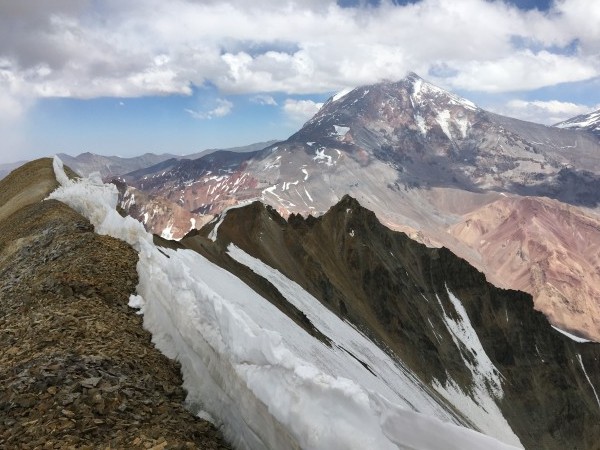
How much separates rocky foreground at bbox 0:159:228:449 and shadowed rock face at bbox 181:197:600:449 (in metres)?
45.3

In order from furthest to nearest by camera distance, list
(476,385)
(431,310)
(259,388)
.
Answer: (431,310) → (476,385) → (259,388)

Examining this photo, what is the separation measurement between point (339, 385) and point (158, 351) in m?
6.09

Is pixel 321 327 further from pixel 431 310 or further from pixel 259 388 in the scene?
pixel 431 310

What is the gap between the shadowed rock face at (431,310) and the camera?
7714 cm

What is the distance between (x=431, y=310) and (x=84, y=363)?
112023 mm

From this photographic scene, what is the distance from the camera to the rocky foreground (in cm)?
Result: 756

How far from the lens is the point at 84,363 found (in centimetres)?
945

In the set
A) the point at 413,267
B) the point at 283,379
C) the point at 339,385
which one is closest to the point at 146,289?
the point at 283,379

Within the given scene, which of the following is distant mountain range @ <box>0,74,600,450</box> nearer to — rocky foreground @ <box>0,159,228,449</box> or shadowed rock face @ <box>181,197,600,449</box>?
rocky foreground @ <box>0,159,228,449</box>

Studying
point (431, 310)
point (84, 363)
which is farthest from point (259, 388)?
point (431, 310)

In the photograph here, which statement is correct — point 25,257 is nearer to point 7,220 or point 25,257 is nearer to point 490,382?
point 7,220

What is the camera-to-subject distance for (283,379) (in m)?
8.03

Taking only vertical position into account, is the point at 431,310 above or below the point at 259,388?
below

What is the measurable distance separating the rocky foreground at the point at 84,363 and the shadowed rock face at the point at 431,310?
1782 inches
